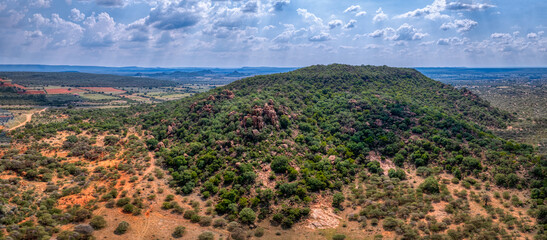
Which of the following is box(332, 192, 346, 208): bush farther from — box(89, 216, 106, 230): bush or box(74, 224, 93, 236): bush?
box(74, 224, 93, 236): bush

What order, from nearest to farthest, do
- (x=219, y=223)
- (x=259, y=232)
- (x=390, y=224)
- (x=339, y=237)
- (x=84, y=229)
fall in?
(x=84, y=229) → (x=339, y=237) → (x=390, y=224) → (x=259, y=232) → (x=219, y=223)

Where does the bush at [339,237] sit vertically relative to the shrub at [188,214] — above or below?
below

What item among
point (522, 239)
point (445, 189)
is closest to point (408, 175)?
point (445, 189)

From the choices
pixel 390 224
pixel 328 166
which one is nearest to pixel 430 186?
pixel 390 224

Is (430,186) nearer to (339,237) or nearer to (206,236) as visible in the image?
(339,237)

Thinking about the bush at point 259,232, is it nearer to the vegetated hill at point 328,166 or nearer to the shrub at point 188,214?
the vegetated hill at point 328,166

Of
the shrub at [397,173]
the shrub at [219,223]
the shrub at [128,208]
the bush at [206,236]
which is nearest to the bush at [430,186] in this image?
the shrub at [397,173]

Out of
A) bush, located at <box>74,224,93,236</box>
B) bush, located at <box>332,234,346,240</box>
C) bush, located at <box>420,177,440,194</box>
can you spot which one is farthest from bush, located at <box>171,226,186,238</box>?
bush, located at <box>420,177,440,194</box>
